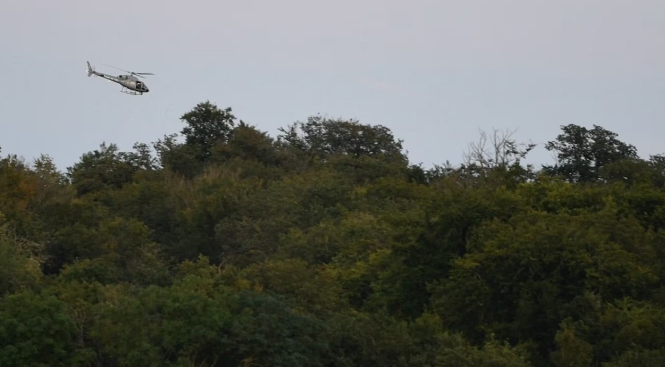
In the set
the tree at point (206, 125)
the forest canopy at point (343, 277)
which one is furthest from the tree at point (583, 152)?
the tree at point (206, 125)

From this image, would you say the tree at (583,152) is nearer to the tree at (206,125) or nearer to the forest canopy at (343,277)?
the forest canopy at (343,277)

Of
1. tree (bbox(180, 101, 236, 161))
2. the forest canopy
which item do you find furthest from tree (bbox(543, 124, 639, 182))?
tree (bbox(180, 101, 236, 161))

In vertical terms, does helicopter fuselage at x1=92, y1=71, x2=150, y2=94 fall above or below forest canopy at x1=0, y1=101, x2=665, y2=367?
above

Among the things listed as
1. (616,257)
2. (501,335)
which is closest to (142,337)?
(501,335)

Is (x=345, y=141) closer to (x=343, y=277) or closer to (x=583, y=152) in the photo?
(x=583, y=152)

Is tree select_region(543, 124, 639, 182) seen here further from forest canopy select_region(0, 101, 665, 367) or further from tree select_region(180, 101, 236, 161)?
tree select_region(180, 101, 236, 161)

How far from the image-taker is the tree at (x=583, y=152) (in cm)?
5356

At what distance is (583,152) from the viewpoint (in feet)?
178

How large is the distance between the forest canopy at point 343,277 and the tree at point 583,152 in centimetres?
562

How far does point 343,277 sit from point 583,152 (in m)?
24.3

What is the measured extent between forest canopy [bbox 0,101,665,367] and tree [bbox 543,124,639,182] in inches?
221

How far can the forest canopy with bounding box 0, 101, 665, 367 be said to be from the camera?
80.6 feet

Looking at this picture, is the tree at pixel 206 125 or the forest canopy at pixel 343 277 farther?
the tree at pixel 206 125

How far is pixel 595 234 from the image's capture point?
28.6 meters
